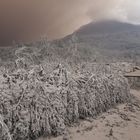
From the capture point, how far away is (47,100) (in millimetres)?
6984

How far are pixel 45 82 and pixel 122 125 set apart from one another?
2.19m

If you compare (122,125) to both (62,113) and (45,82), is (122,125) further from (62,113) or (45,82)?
(45,82)

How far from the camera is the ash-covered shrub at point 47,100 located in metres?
6.44

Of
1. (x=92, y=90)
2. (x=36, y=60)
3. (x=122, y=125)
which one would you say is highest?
(x=36, y=60)

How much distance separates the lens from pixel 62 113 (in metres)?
7.15

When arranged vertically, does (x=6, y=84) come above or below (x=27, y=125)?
above

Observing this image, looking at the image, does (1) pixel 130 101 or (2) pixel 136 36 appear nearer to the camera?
(1) pixel 130 101

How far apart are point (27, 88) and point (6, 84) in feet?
1.67

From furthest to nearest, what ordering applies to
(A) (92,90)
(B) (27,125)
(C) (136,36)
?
(C) (136,36), (A) (92,90), (B) (27,125)

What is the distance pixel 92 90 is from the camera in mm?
8453

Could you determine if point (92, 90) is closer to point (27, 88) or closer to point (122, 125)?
point (122, 125)

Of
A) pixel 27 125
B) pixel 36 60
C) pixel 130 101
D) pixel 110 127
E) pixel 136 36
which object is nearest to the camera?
pixel 27 125

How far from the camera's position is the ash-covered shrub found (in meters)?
6.44

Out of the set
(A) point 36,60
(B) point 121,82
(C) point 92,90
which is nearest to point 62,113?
(C) point 92,90
